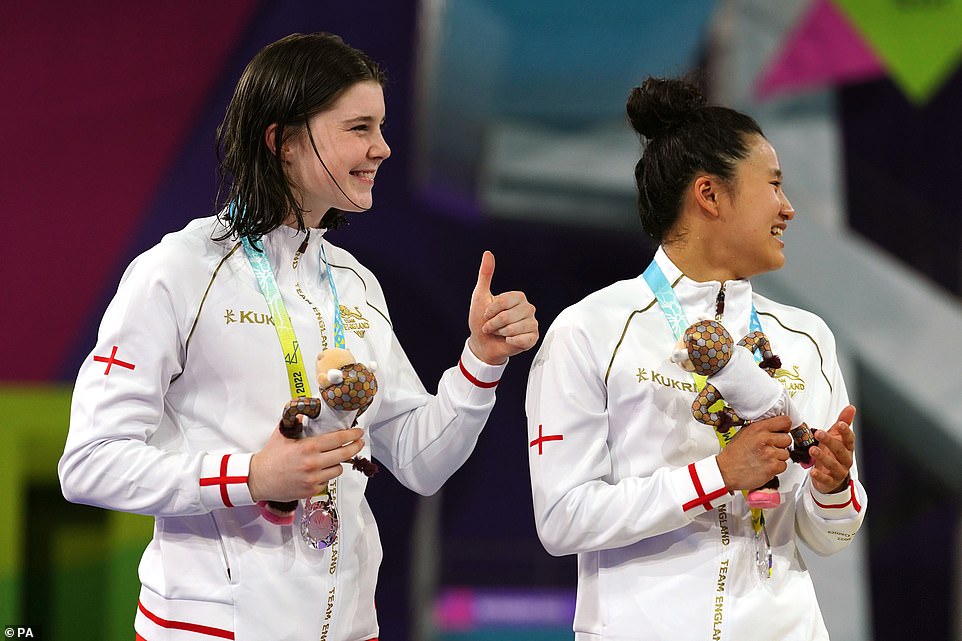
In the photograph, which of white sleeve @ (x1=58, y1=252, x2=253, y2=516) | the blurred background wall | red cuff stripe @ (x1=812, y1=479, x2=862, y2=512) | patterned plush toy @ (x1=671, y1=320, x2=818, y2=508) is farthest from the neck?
the blurred background wall

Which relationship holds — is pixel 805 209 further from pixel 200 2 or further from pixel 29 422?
pixel 29 422

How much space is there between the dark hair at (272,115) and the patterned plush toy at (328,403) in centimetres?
40

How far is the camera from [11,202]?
13.0 ft

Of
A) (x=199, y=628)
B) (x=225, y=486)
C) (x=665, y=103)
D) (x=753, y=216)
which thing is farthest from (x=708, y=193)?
(x=199, y=628)

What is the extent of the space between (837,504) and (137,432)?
4.10 ft

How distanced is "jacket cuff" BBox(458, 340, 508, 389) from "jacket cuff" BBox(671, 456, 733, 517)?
436mm

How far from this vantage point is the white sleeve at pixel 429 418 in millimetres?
2252

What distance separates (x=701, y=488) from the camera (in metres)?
1.97

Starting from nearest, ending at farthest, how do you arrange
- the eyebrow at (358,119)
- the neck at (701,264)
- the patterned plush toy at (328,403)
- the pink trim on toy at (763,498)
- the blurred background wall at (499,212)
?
the patterned plush toy at (328,403)
the pink trim on toy at (763,498)
the eyebrow at (358,119)
the neck at (701,264)
the blurred background wall at (499,212)

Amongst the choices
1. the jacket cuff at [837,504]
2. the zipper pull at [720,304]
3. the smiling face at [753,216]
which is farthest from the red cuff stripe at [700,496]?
the smiling face at [753,216]

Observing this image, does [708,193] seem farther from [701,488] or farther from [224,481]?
[224,481]

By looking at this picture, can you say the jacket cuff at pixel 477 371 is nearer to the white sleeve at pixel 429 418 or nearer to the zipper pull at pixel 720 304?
the white sleeve at pixel 429 418

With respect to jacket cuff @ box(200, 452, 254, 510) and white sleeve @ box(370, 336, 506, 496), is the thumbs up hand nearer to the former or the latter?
white sleeve @ box(370, 336, 506, 496)

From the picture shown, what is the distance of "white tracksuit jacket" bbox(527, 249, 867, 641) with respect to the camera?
6.62 ft
